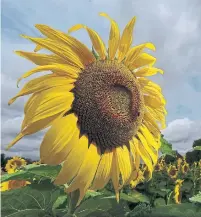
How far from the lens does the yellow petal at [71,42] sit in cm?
155

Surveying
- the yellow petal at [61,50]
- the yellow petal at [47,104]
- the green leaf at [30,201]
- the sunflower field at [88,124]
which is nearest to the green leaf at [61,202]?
the sunflower field at [88,124]

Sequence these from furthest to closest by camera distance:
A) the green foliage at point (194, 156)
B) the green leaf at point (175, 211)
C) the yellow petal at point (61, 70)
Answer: the green foliage at point (194, 156), the yellow petal at point (61, 70), the green leaf at point (175, 211)

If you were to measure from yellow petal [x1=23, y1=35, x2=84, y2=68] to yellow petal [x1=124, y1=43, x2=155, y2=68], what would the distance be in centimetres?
28

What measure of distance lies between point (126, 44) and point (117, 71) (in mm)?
131

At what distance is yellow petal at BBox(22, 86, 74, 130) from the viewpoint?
4.75ft

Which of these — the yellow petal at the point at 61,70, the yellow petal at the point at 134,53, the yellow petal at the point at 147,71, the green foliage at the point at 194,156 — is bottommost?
the yellow petal at the point at 61,70

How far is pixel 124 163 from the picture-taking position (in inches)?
67.6

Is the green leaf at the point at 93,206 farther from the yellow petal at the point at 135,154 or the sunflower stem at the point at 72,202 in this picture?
the yellow petal at the point at 135,154

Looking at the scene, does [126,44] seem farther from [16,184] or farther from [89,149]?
[16,184]

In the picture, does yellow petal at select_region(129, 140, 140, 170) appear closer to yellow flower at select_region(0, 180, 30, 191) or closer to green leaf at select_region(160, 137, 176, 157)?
green leaf at select_region(160, 137, 176, 157)

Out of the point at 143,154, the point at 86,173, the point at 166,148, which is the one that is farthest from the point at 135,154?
the point at 86,173

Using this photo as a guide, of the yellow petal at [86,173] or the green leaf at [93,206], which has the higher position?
the yellow petal at [86,173]

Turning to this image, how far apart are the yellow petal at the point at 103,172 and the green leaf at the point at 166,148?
34cm

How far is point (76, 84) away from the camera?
167 centimetres
